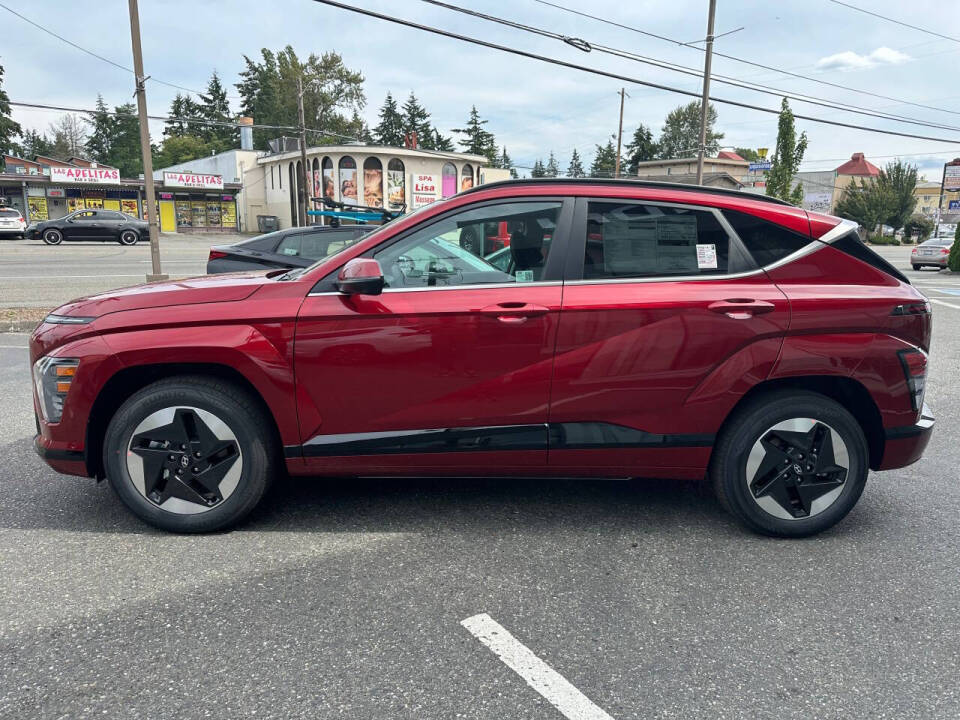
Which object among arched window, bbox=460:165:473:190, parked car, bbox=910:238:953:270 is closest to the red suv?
parked car, bbox=910:238:953:270

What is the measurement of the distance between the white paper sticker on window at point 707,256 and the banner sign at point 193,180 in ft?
161

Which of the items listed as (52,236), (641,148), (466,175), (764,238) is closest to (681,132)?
(641,148)

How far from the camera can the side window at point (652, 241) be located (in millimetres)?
3285

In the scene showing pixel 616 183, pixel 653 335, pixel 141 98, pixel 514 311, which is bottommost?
pixel 653 335

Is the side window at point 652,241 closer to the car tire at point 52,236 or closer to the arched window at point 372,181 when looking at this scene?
the car tire at point 52,236

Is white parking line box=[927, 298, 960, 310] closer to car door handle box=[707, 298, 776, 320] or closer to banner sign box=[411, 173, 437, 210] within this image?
car door handle box=[707, 298, 776, 320]

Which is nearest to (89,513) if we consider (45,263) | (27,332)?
(27,332)

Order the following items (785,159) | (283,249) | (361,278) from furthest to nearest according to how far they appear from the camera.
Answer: (785,159)
(283,249)
(361,278)

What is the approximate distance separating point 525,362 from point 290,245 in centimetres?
679

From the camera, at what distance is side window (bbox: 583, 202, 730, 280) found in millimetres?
3285

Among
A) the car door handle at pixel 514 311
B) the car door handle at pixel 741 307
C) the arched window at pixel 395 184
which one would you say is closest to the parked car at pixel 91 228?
the arched window at pixel 395 184

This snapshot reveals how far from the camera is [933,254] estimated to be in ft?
87.7

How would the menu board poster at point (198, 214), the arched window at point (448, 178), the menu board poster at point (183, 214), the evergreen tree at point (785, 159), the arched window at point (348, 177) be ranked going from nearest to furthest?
the evergreen tree at point (785, 159), the arched window at point (348, 177), the menu board poster at point (183, 214), the arched window at point (448, 178), the menu board poster at point (198, 214)

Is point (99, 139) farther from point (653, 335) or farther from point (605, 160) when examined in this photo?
point (653, 335)
